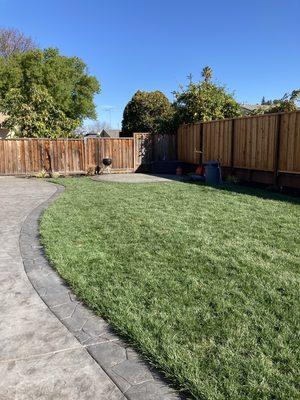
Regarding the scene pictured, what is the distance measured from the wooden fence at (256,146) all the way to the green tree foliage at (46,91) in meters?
8.38

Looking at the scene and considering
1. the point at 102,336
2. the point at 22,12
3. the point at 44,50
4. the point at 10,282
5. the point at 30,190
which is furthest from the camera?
the point at 44,50

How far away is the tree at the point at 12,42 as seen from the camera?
33.1 meters

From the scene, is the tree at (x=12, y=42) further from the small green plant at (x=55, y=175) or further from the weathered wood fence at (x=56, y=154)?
the small green plant at (x=55, y=175)

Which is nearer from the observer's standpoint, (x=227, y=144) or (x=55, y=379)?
(x=55, y=379)

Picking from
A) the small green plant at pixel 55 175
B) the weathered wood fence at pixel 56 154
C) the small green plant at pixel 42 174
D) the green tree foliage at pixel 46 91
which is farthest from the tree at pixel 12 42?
the small green plant at pixel 55 175

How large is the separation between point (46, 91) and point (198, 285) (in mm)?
20176

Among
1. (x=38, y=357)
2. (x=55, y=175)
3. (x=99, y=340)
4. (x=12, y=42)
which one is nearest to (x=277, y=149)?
(x=99, y=340)

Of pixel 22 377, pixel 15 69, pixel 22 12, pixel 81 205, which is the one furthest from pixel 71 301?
pixel 15 69

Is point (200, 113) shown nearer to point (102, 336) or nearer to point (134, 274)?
point (134, 274)

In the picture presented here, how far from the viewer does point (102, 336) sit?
8.48 feet

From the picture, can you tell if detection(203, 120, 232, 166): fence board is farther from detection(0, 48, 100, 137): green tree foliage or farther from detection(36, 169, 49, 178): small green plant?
detection(0, 48, 100, 137): green tree foliage

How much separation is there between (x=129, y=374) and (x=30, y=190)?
927 centimetres

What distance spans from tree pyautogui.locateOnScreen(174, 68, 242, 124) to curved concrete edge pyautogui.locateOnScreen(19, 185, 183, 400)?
12.8m

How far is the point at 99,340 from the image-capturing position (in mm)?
2535
